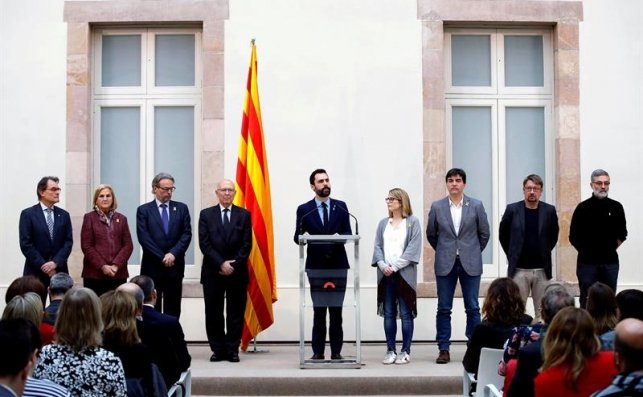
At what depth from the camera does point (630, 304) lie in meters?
5.22

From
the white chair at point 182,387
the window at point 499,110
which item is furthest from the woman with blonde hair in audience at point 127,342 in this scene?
the window at point 499,110

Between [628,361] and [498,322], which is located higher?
[628,361]

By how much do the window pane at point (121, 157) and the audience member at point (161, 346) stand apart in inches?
204

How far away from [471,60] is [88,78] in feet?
11.9

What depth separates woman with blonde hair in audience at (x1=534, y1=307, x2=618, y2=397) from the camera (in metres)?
4.11

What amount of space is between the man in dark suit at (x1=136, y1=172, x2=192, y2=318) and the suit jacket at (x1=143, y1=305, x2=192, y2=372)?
10.1ft

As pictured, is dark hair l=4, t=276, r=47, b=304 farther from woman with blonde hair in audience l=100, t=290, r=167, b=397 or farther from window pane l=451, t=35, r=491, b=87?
window pane l=451, t=35, r=491, b=87

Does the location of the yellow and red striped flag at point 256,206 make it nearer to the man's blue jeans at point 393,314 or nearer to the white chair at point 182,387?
the man's blue jeans at point 393,314

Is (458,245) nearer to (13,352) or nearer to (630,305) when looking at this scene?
(630,305)

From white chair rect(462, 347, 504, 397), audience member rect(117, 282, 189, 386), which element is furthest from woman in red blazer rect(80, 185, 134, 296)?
white chair rect(462, 347, 504, 397)

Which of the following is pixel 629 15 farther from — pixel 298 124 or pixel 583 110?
pixel 298 124

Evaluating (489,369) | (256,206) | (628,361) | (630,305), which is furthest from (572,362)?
(256,206)

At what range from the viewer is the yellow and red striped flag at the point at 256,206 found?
9.47 meters

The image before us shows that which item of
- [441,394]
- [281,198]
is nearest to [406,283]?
[441,394]
